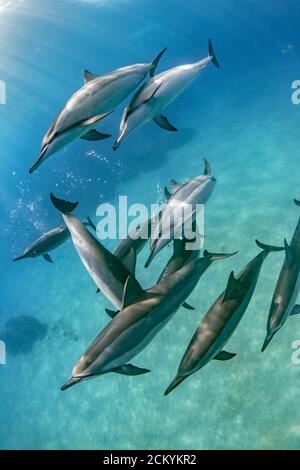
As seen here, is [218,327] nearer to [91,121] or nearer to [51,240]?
[91,121]

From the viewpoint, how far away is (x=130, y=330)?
12.2 ft

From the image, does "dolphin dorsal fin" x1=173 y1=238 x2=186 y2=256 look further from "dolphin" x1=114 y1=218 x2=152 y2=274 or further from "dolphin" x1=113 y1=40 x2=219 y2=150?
"dolphin" x1=113 y1=40 x2=219 y2=150

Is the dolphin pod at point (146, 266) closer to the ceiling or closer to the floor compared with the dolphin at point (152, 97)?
closer to the floor

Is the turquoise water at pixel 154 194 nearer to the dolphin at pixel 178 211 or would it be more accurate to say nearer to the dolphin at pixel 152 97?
the dolphin at pixel 178 211

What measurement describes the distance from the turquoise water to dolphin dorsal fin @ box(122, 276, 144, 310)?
17.9ft

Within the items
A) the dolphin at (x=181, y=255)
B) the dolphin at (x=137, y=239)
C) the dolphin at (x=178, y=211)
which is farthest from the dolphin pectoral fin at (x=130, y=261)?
the dolphin at (x=137, y=239)

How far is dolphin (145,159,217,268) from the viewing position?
4.77 meters

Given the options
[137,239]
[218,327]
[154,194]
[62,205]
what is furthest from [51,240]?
[154,194]

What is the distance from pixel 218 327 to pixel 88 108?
2.77 metres

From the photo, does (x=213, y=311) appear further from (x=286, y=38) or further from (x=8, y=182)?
(x=286, y=38)

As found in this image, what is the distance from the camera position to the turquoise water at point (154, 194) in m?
8.88

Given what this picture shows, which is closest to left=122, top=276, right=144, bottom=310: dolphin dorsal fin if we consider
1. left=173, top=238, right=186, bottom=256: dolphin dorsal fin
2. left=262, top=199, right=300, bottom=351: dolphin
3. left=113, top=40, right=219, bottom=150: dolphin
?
left=173, top=238, right=186, bottom=256: dolphin dorsal fin

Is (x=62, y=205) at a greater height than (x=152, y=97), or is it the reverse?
(x=152, y=97)

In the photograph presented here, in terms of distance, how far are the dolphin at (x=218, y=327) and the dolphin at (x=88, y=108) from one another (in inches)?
91.4
